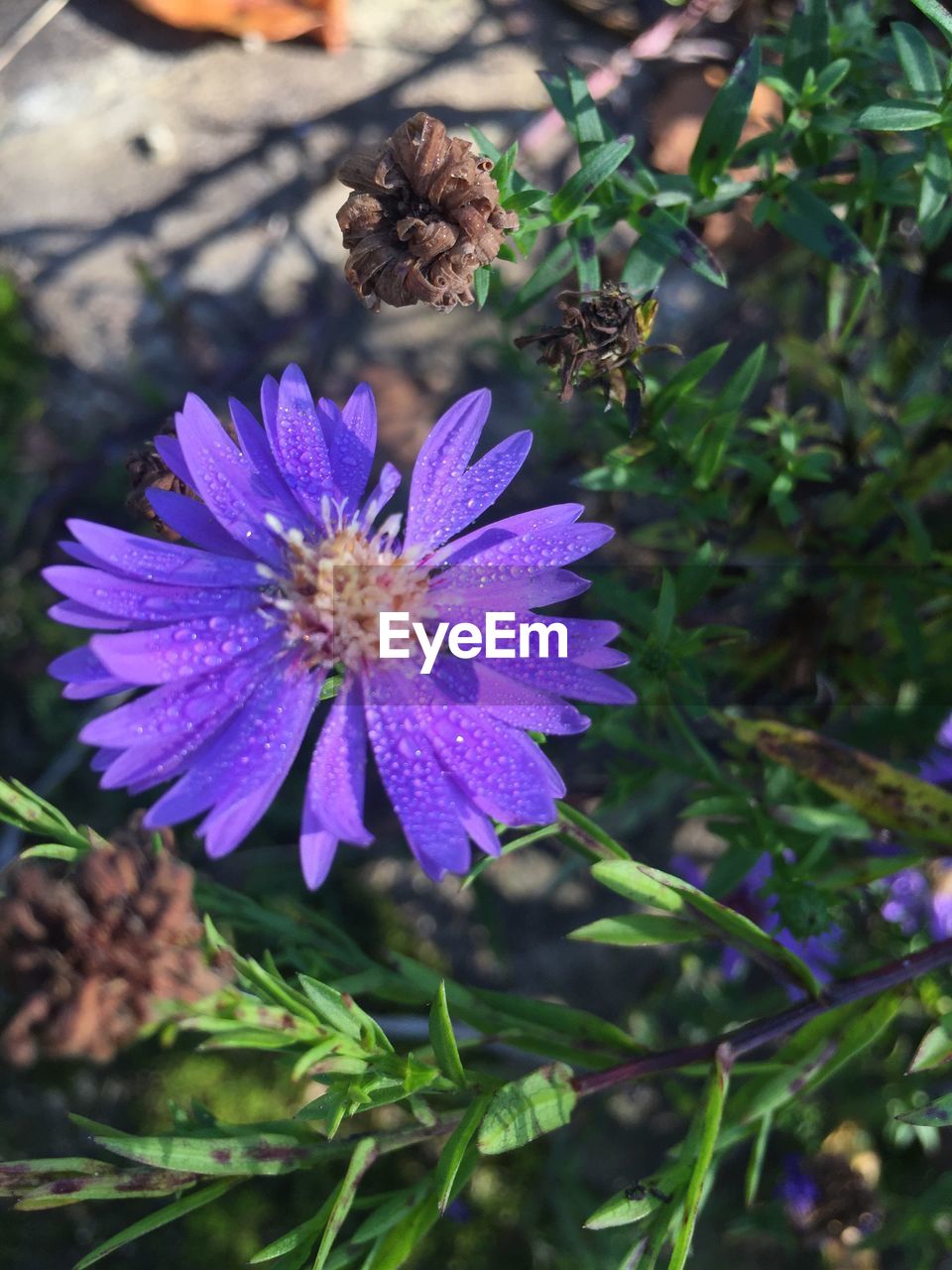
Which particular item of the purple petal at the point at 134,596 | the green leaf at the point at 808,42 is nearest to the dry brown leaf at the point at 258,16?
the green leaf at the point at 808,42

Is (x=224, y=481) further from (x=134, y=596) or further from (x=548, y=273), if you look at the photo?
(x=548, y=273)

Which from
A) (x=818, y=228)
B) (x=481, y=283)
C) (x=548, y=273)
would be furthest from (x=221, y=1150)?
(x=818, y=228)

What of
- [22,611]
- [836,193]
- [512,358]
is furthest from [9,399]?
[836,193]

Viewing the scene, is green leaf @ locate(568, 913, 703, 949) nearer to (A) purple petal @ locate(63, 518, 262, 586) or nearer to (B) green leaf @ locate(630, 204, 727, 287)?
(A) purple petal @ locate(63, 518, 262, 586)

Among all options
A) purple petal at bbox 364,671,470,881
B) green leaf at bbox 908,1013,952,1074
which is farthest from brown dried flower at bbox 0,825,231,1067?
green leaf at bbox 908,1013,952,1074

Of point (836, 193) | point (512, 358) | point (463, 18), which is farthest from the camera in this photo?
point (463, 18)

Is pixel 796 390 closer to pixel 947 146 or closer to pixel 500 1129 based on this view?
pixel 947 146

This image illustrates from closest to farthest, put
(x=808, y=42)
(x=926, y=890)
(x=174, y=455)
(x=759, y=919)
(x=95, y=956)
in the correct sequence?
(x=95, y=956) → (x=174, y=455) → (x=808, y=42) → (x=926, y=890) → (x=759, y=919)
